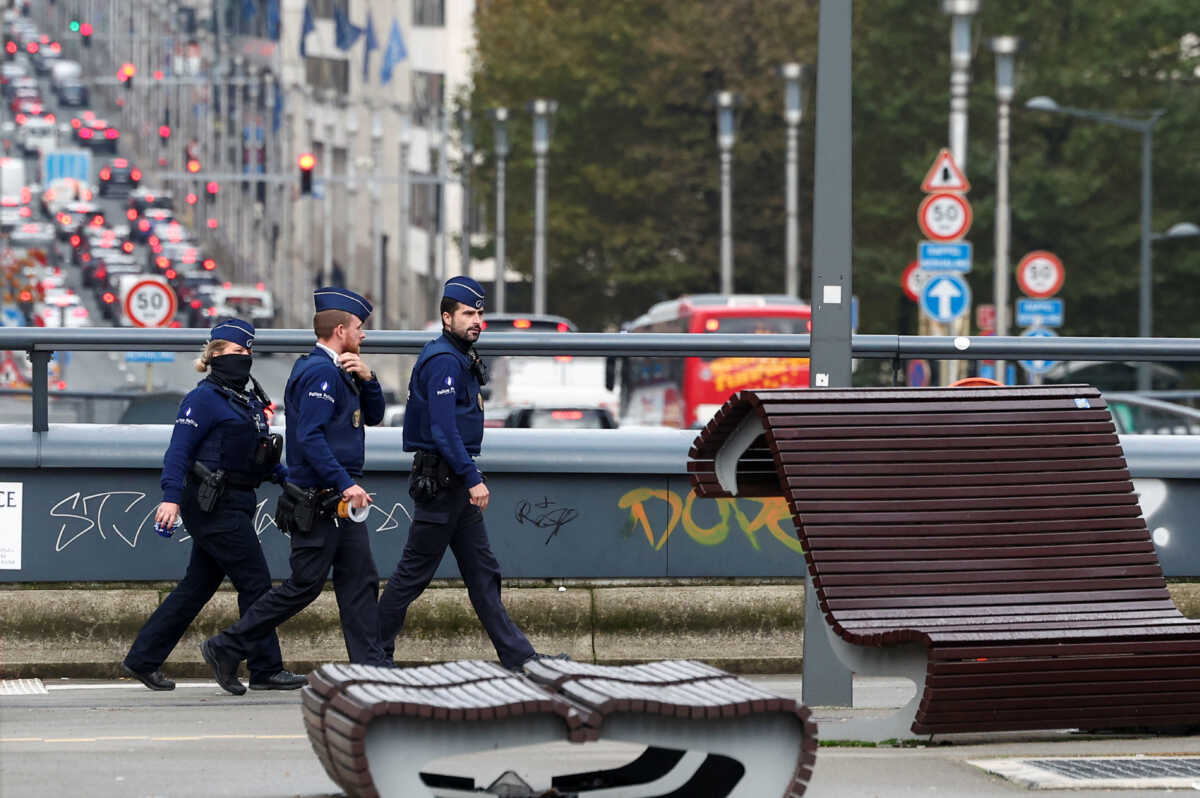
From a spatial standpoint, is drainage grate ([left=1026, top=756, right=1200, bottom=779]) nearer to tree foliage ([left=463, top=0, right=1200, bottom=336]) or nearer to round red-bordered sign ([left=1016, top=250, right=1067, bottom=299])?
round red-bordered sign ([left=1016, top=250, right=1067, bottom=299])

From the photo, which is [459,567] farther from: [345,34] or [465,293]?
[345,34]

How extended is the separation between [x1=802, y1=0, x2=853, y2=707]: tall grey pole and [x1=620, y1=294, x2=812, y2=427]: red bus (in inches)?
51.9

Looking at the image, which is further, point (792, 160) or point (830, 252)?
point (792, 160)

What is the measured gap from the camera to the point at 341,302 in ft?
30.3

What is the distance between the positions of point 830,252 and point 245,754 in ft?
9.45

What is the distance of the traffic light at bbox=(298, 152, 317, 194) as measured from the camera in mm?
59469

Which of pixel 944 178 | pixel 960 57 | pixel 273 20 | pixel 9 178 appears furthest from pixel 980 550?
pixel 9 178

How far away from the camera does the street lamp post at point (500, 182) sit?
5503 centimetres

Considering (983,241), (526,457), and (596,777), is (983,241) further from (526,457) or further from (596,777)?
(596,777)

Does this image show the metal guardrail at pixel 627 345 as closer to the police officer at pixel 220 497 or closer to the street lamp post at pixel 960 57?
the police officer at pixel 220 497

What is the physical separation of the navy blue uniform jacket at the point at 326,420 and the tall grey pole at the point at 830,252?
176cm

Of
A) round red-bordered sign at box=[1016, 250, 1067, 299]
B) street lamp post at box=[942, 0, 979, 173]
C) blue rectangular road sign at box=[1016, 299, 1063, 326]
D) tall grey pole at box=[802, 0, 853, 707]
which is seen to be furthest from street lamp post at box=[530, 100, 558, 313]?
tall grey pole at box=[802, 0, 853, 707]

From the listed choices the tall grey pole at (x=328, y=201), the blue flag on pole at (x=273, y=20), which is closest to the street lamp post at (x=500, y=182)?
the tall grey pole at (x=328, y=201)

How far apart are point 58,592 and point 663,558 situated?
262cm
